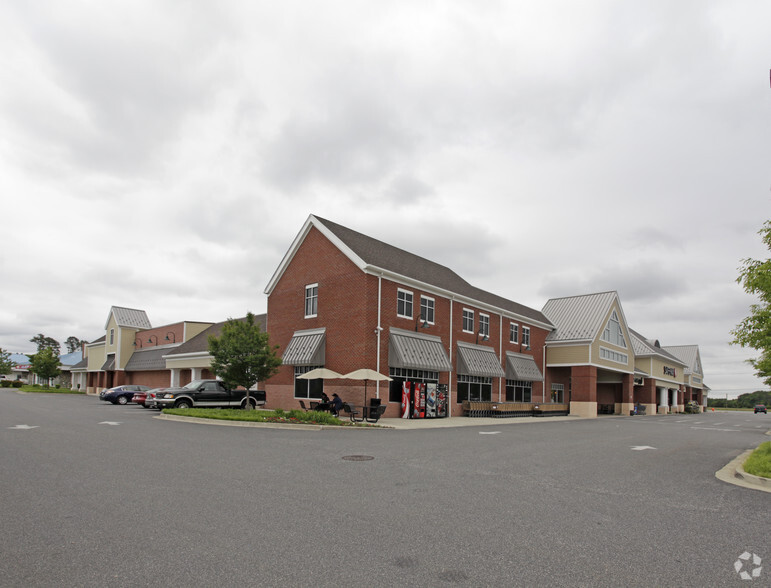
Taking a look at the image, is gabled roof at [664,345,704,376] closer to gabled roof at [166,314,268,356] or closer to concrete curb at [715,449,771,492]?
gabled roof at [166,314,268,356]

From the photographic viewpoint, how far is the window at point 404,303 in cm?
3002

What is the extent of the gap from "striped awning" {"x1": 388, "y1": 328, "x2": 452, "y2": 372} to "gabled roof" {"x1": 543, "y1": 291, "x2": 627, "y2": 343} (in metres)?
18.2

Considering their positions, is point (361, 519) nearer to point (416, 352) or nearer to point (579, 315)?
point (416, 352)

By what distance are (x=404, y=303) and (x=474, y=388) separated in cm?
917

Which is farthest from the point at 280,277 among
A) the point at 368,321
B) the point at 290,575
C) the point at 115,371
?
the point at 115,371

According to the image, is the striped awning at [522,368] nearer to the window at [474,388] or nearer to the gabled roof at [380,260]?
the window at [474,388]

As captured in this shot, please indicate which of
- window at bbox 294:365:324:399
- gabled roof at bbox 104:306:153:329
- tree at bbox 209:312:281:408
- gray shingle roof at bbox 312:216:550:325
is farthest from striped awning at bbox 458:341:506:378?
gabled roof at bbox 104:306:153:329

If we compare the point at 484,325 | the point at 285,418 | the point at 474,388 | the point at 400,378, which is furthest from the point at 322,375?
the point at 484,325

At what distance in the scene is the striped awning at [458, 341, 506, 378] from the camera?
34.1m

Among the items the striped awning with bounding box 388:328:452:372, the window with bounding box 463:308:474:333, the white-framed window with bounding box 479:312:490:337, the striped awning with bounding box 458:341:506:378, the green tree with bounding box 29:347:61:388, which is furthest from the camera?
the green tree with bounding box 29:347:61:388

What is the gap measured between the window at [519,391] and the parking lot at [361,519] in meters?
27.1

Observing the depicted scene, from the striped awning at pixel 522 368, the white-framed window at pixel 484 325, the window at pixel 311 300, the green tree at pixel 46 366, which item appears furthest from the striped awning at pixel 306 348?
the green tree at pixel 46 366

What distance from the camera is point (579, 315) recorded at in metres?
48.6

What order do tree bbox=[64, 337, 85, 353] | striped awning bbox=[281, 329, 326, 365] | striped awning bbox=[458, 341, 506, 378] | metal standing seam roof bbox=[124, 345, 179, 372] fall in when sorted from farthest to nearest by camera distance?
1. tree bbox=[64, 337, 85, 353]
2. metal standing seam roof bbox=[124, 345, 179, 372]
3. striped awning bbox=[458, 341, 506, 378]
4. striped awning bbox=[281, 329, 326, 365]
